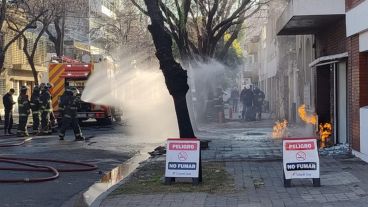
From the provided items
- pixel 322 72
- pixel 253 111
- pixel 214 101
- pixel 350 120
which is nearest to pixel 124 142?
pixel 322 72

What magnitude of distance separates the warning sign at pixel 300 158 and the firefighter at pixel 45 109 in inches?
512

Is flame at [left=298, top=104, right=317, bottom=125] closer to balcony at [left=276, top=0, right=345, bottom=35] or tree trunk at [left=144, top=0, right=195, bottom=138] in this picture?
balcony at [left=276, top=0, right=345, bottom=35]

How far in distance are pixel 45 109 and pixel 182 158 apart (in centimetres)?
1199

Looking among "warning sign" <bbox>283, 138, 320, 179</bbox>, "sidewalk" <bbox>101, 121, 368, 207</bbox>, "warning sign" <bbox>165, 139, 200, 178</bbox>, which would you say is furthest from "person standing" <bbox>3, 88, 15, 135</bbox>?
"warning sign" <bbox>283, 138, 320, 179</bbox>

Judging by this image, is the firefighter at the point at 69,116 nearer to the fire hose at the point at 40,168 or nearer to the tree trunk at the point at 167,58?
the fire hose at the point at 40,168

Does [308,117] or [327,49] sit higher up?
[327,49]

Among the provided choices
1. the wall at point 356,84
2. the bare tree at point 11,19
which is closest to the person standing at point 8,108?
the bare tree at point 11,19

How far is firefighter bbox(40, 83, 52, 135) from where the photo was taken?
813 inches

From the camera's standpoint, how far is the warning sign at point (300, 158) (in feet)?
29.7

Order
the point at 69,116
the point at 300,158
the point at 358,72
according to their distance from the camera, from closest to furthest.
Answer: the point at 300,158, the point at 358,72, the point at 69,116

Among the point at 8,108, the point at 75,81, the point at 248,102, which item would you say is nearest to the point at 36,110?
the point at 8,108

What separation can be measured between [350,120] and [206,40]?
13.5 metres

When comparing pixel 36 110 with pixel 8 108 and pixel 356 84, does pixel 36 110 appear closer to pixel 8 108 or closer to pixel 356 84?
pixel 8 108

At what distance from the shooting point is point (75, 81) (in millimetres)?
25578
